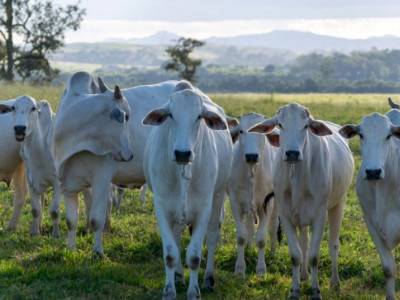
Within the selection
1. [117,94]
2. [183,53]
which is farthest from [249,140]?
[183,53]

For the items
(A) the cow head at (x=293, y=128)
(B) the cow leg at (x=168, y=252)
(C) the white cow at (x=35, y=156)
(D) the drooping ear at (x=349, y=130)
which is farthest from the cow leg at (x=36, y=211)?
(D) the drooping ear at (x=349, y=130)

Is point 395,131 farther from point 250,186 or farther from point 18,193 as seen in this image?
point 18,193

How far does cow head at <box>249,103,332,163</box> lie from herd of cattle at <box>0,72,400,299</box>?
0.01 m

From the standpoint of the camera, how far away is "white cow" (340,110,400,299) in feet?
24.7

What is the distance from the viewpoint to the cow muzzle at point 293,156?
7656 millimetres

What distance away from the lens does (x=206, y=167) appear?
767 cm

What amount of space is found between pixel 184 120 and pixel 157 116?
0.34m

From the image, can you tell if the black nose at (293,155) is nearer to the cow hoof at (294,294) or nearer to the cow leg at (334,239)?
the cow hoof at (294,294)

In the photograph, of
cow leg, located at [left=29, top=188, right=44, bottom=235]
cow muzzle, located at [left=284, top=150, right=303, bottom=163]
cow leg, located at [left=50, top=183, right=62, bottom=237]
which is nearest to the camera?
cow muzzle, located at [left=284, top=150, right=303, bottom=163]

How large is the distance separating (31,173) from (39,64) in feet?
102

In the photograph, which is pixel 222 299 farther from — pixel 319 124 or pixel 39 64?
pixel 39 64

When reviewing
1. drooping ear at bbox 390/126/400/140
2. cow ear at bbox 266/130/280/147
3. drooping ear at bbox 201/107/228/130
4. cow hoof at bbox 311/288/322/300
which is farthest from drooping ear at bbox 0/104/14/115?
drooping ear at bbox 390/126/400/140

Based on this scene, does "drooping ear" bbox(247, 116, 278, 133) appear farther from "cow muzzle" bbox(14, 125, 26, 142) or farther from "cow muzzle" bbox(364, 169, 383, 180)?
"cow muzzle" bbox(14, 125, 26, 142)

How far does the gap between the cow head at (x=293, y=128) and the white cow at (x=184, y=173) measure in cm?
68
